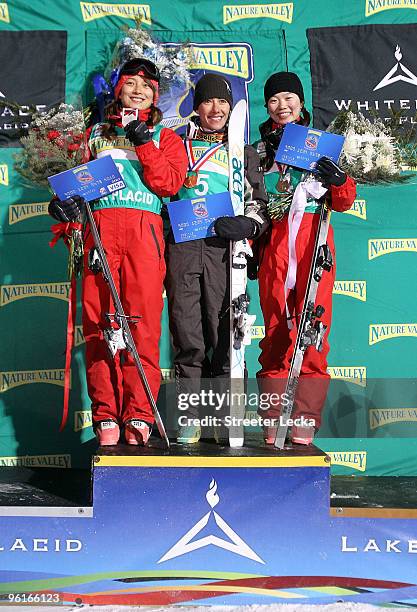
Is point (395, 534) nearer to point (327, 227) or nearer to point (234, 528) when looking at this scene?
point (234, 528)

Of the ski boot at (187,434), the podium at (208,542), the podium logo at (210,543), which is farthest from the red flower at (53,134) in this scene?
the podium logo at (210,543)

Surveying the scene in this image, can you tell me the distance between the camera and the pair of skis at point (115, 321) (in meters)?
3.33

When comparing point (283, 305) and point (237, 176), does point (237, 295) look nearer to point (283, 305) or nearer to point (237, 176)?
point (283, 305)

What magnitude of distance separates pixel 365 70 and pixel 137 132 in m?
1.93

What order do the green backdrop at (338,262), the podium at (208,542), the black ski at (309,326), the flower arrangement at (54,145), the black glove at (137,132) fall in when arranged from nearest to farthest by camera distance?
the podium at (208,542)
the black glove at (137,132)
the black ski at (309,326)
the flower arrangement at (54,145)
the green backdrop at (338,262)

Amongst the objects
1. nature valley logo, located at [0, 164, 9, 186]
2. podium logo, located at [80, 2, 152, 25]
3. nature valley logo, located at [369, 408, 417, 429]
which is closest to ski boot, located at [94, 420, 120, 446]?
nature valley logo, located at [369, 408, 417, 429]

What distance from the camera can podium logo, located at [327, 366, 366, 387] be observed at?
4.59 m

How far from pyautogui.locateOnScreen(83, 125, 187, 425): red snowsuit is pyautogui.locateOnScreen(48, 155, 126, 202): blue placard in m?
0.13

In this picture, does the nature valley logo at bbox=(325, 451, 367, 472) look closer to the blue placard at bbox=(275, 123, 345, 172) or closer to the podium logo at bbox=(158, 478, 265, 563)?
the podium logo at bbox=(158, 478, 265, 563)

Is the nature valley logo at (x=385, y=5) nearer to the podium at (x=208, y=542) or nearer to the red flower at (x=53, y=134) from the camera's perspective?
the red flower at (x=53, y=134)

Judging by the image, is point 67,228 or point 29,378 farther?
point 29,378

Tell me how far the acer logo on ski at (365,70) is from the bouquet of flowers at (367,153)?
1.94 ft

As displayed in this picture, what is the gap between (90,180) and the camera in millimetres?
3355

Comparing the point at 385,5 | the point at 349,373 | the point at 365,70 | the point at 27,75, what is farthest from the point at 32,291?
the point at 385,5
